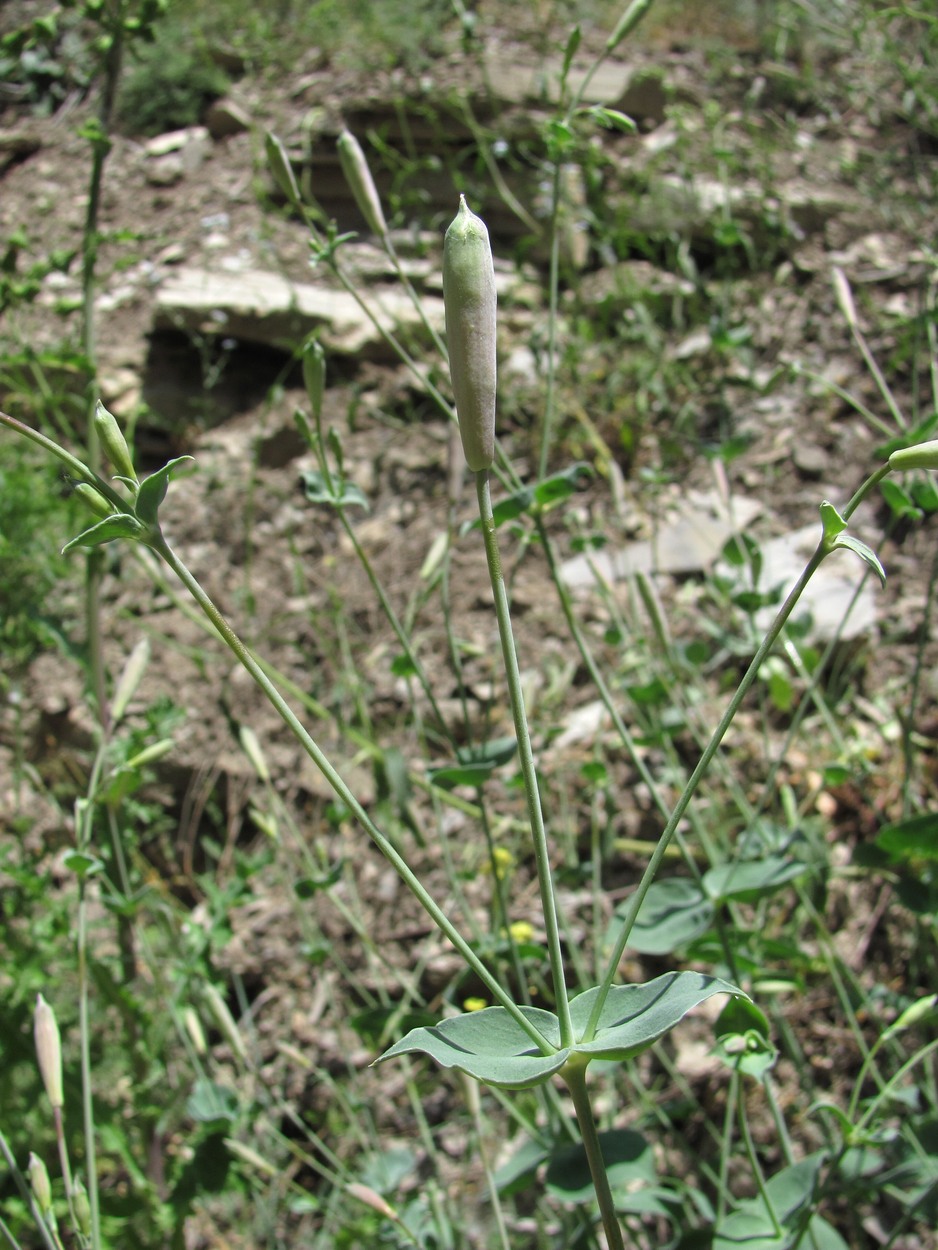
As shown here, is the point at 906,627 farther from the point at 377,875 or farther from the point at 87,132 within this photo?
the point at 87,132

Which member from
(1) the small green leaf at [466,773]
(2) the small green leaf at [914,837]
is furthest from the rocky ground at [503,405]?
(2) the small green leaf at [914,837]

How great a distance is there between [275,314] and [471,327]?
9.80 feet

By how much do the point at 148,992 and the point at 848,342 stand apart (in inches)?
112

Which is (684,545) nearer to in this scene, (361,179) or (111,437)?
(361,179)

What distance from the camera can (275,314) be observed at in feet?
11.3

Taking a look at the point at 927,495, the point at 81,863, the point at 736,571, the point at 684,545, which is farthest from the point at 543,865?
the point at 684,545

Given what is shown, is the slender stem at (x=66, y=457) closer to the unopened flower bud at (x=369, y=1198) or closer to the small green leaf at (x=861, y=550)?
the small green leaf at (x=861, y=550)

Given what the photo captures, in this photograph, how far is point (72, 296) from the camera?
374 centimetres

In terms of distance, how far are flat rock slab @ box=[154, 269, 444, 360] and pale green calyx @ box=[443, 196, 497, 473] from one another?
2782 mm

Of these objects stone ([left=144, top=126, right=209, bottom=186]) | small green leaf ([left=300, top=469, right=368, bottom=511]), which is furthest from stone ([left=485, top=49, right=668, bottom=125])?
small green leaf ([left=300, top=469, right=368, bottom=511])

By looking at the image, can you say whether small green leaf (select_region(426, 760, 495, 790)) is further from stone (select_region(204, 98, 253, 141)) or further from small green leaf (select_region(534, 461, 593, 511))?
stone (select_region(204, 98, 253, 141))

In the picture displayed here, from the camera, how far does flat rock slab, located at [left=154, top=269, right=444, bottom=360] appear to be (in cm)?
341

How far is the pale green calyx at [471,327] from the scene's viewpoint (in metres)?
0.66

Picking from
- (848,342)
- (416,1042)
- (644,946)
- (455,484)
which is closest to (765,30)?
(848,342)
